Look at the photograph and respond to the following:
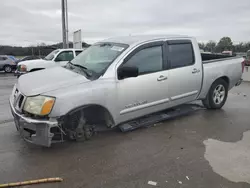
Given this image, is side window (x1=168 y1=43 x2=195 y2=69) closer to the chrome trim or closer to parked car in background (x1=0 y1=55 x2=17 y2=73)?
the chrome trim

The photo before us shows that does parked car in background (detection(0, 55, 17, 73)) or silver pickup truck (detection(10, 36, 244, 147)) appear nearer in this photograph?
silver pickup truck (detection(10, 36, 244, 147))

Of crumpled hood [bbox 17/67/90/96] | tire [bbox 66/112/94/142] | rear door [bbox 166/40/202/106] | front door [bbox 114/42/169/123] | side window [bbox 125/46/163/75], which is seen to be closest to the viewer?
crumpled hood [bbox 17/67/90/96]

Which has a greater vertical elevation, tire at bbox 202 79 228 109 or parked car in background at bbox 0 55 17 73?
parked car in background at bbox 0 55 17 73

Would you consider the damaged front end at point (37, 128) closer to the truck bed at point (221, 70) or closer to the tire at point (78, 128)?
the tire at point (78, 128)

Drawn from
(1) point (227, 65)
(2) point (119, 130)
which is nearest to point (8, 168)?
(2) point (119, 130)

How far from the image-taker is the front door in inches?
169

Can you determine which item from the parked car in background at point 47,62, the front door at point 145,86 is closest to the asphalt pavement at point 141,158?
the front door at point 145,86

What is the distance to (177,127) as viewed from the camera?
506 cm

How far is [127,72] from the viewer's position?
164 inches

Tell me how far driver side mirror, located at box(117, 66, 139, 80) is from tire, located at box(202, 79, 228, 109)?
2.57 m

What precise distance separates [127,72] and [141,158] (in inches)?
55.7

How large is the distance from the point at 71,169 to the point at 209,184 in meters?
1.78

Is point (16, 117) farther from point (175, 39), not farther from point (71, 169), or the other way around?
point (175, 39)

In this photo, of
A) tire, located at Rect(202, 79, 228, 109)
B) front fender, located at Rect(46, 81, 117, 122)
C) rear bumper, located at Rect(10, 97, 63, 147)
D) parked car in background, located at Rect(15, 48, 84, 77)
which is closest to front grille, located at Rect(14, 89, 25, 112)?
rear bumper, located at Rect(10, 97, 63, 147)
